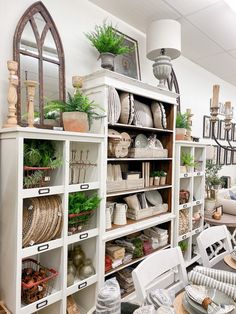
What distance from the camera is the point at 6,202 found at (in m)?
1.48

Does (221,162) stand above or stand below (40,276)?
above

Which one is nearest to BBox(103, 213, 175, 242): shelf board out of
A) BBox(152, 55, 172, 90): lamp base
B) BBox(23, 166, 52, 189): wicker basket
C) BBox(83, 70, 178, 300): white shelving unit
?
BBox(83, 70, 178, 300): white shelving unit

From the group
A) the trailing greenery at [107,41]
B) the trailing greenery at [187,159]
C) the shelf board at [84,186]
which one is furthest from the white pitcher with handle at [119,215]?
the trailing greenery at [107,41]

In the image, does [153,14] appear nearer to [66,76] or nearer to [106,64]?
[106,64]

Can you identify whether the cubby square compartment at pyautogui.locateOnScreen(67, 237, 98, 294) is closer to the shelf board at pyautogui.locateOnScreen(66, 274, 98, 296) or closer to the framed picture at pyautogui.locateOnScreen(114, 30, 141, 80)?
the shelf board at pyautogui.locateOnScreen(66, 274, 98, 296)

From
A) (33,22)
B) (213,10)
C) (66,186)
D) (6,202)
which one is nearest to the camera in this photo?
(6,202)

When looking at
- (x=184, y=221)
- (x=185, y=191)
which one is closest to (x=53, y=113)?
(x=185, y=191)

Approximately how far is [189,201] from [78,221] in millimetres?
1494

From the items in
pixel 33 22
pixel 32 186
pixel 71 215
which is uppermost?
pixel 33 22

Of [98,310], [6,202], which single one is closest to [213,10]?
[6,202]

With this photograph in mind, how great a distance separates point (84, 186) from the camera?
1706 mm

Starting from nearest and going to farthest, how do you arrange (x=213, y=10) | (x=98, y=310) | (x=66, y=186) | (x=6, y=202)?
(x=98, y=310), (x=6, y=202), (x=66, y=186), (x=213, y=10)

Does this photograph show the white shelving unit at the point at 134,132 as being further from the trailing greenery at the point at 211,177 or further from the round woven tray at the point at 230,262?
the trailing greenery at the point at 211,177

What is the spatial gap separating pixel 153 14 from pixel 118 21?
346 millimetres
